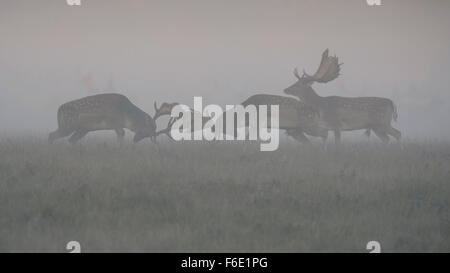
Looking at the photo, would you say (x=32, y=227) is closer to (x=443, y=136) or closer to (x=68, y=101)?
(x=68, y=101)

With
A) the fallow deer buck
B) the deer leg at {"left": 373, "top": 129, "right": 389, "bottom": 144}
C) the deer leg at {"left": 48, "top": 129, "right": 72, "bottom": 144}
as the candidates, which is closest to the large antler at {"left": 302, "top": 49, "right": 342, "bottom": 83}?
the fallow deer buck

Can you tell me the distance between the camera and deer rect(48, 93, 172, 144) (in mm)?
11797

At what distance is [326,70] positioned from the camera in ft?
44.0

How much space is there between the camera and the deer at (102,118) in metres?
11.8

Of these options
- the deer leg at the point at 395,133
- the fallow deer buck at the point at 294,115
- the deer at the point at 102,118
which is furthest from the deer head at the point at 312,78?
the deer at the point at 102,118

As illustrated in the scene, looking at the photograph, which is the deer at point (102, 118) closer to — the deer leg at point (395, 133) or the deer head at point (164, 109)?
the deer head at point (164, 109)

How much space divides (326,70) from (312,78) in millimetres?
320

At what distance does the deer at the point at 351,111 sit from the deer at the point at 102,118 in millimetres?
3277

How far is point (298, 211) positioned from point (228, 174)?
1.73 m

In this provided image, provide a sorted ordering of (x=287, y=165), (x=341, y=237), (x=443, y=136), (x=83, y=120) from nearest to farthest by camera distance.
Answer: (x=341, y=237) → (x=287, y=165) → (x=83, y=120) → (x=443, y=136)

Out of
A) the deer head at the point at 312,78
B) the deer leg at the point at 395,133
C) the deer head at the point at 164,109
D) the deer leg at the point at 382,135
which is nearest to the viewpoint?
the deer head at the point at 164,109

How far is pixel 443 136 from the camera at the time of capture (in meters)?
13.8

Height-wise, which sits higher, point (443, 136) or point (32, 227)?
point (443, 136)

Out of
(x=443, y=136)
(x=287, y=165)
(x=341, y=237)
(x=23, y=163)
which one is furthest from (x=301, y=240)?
(x=443, y=136)
